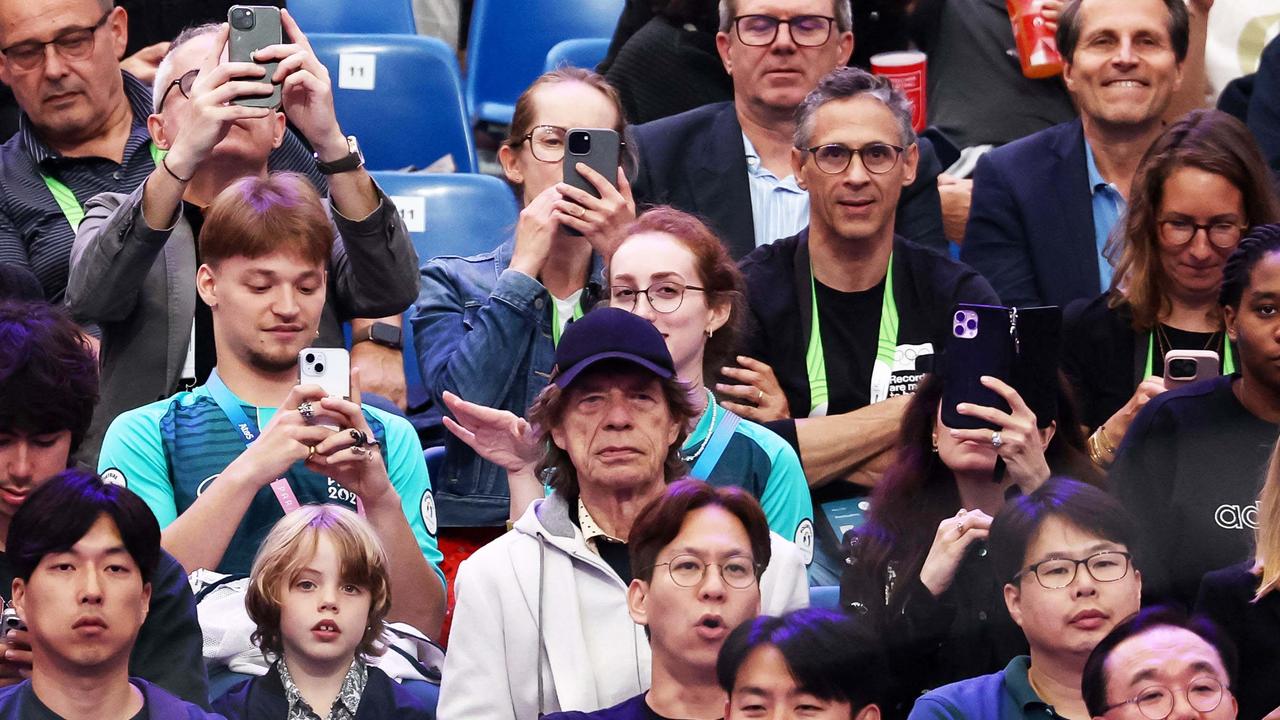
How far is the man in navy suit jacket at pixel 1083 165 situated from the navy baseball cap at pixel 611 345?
1.46 metres

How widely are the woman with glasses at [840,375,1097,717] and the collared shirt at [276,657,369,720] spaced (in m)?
0.91

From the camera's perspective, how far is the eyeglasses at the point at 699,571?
3.57 m

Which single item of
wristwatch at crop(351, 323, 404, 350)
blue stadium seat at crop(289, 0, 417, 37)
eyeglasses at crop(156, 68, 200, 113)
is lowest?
Result: wristwatch at crop(351, 323, 404, 350)

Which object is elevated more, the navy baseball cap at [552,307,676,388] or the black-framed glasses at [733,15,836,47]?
the black-framed glasses at [733,15,836,47]

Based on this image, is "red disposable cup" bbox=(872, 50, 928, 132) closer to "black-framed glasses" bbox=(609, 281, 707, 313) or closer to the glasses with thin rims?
the glasses with thin rims

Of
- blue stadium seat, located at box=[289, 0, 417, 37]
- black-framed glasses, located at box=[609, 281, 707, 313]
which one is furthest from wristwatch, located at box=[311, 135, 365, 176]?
blue stadium seat, located at box=[289, 0, 417, 37]

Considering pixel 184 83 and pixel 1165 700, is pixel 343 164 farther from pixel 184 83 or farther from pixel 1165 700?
pixel 1165 700

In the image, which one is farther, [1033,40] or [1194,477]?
[1033,40]

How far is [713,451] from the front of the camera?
426cm

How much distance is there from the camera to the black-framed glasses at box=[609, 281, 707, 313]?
14.3ft

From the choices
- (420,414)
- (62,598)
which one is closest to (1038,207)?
(420,414)

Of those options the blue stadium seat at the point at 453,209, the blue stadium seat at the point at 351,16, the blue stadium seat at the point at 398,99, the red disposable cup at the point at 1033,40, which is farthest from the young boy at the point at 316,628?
the blue stadium seat at the point at 351,16

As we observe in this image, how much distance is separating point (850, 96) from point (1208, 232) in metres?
0.85

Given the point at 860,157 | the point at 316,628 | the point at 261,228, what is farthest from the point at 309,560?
the point at 860,157
